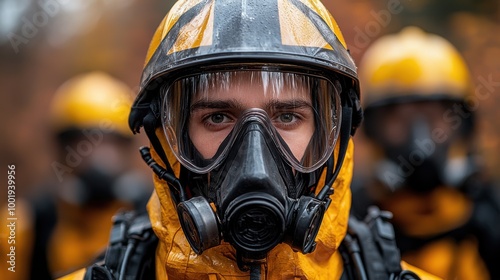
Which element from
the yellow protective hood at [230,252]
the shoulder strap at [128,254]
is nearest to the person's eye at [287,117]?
the yellow protective hood at [230,252]

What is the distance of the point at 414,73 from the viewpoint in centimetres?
592

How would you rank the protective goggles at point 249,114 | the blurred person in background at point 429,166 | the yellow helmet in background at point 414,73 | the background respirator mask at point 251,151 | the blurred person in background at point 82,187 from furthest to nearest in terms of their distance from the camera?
the blurred person in background at point 82,187 → the yellow helmet in background at point 414,73 → the blurred person in background at point 429,166 → the protective goggles at point 249,114 → the background respirator mask at point 251,151

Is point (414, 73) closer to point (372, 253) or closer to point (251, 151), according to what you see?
point (372, 253)

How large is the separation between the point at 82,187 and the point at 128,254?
Answer: 4.13 metres

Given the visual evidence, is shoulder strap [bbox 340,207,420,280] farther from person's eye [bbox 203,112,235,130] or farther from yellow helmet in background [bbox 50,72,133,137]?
yellow helmet in background [bbox 50,72,133,137]

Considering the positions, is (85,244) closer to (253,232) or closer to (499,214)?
(499,214)

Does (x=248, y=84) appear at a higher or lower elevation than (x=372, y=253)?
higher

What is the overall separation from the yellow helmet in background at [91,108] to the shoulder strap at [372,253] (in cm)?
448

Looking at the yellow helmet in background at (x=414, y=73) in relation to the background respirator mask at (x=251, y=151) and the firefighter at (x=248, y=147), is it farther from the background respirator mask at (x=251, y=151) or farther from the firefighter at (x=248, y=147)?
the background respirator mask at (x=251, y=151)

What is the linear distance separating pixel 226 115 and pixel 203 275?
0.56 metres

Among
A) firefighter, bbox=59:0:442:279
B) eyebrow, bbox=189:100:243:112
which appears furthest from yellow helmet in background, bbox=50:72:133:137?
eyebrow, bbox=189:100:243:112

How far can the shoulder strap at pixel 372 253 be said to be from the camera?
2648mm

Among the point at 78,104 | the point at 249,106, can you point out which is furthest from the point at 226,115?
the point at 78,104

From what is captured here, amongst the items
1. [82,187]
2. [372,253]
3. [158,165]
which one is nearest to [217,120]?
[158,165]
